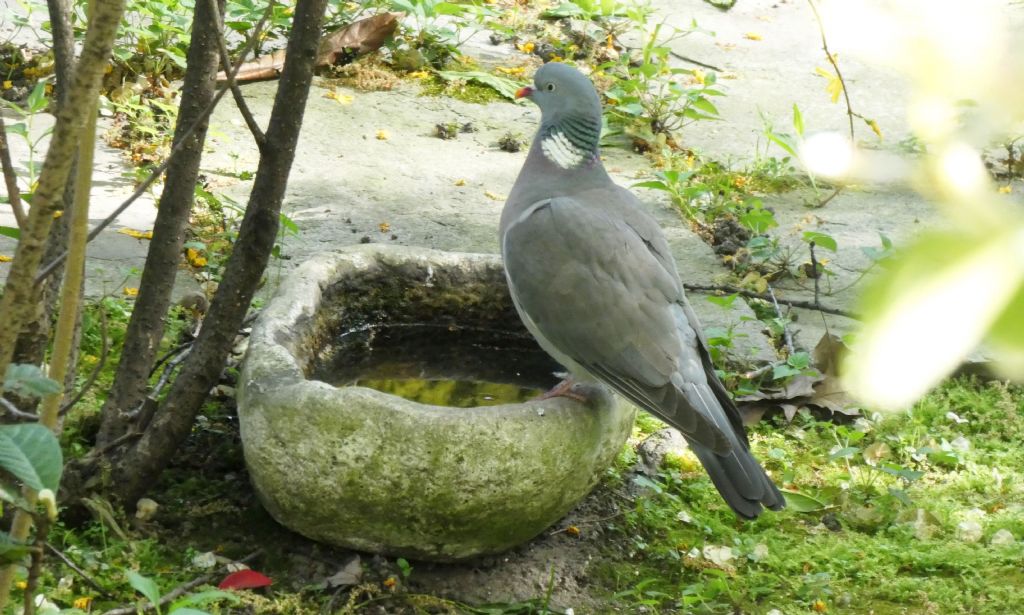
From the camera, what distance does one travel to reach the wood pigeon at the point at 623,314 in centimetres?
268

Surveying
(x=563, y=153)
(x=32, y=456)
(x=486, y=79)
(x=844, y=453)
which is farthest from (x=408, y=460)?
(x=486, y=79)

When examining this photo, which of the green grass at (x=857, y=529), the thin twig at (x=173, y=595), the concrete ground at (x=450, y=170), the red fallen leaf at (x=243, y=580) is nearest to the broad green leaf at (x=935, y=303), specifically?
the thin twig at (x=173, y=595)

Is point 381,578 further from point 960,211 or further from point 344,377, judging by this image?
point 960,211

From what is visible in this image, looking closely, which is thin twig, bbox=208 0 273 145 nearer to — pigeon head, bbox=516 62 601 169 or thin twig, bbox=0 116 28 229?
thin twig, bbox=0 116 28 229

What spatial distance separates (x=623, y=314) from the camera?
280 cm

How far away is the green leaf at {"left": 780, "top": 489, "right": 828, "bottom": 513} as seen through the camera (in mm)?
3156

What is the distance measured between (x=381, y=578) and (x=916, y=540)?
145 cm

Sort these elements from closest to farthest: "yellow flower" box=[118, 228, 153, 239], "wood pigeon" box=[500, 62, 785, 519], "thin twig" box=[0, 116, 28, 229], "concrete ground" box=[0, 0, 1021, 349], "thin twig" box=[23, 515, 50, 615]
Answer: "thin twig" box=[23, 515, 50, 615] < "thin twig" box=[0, 116, 28, 229] < "wood pigeon" box=[500, 62, 785, 519] < "yellow flower" box=[118, 228, 153, 239] < "concrete ground" box=[0, 0, 1021, 349]

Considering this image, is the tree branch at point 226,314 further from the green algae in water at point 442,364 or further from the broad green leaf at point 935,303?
the broad green leaf at point 935,303

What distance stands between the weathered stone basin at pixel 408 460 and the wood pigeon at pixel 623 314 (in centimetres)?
15

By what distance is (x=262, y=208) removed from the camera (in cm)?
261

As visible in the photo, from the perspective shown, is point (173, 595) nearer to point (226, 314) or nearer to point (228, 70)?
point (226, 314)

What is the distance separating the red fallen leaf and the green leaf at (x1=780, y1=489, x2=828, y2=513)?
59.5 inches

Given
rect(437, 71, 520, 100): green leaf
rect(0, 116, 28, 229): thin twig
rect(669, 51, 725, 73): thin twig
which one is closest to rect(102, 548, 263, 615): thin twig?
rect(0, 116, 28, 229): thin twig
